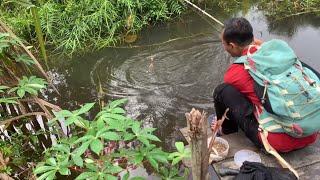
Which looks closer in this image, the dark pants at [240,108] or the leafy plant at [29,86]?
the leafy plant at [29,86]

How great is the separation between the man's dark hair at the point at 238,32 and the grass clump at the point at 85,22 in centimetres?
276

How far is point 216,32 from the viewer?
573 cm

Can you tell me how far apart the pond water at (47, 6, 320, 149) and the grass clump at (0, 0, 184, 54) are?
0.70ft

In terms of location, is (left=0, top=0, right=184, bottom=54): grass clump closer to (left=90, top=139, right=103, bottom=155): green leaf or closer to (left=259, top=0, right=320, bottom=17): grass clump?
(left=259, top=0, right=320, bottom=17): grass clump

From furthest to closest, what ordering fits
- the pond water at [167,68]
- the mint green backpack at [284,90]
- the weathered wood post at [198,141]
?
the pond water at [167,68] < the mint green backpack at [284,90] < the weathered wood post at [198,141]

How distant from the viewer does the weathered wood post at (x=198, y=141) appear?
179 centimetres

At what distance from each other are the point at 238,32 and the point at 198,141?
146 centimetres

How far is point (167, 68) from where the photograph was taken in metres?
4.99

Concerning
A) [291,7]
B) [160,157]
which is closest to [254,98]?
[160,157]

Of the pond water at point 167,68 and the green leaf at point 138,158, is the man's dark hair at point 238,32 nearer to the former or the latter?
the pond water at point 167,68

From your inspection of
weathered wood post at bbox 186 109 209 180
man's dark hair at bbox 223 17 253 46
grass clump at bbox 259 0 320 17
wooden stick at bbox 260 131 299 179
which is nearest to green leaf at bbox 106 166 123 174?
weathered wood post at bbox 186 109 209 180

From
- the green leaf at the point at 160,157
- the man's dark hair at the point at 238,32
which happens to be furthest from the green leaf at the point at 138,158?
the man's dark hair at the point at 238,32

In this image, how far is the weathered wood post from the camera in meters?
1.79

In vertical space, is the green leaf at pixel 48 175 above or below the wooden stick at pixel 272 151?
above
